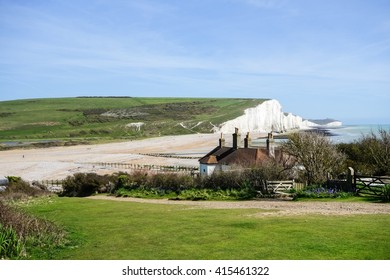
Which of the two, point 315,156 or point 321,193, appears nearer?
point 321,193

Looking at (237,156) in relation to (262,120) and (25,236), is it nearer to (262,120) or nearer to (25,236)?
(25,236)

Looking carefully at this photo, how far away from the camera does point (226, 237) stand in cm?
1209

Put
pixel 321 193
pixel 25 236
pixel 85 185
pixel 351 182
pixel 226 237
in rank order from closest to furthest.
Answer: pixel 226 237
pixel 25 236
pixel 321 193
pixel 351 182
pixel 85 185

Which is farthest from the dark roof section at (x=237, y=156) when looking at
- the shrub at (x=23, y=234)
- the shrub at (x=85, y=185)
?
the shrub at (x=23, y=234)

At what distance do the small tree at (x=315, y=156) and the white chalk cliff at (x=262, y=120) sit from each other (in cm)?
10754

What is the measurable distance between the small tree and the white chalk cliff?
107541 mm

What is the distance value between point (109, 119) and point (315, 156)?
460 ft

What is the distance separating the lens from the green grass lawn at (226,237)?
1031cm

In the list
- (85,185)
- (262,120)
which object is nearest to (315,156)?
(85,185)

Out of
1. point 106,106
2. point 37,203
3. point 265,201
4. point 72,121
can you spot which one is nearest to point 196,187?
point 265,201

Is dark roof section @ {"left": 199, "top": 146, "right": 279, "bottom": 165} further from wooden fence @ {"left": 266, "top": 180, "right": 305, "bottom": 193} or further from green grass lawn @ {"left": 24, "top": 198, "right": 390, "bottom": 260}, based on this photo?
green grass lawn @ {"left": 24, "top": 198, "right": 390, "bottom": 260}

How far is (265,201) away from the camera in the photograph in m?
22.6

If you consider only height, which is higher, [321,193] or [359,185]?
[359,185]

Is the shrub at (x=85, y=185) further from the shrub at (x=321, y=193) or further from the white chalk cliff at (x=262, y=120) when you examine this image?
the white chalk cliff at (x=262, y=120)
